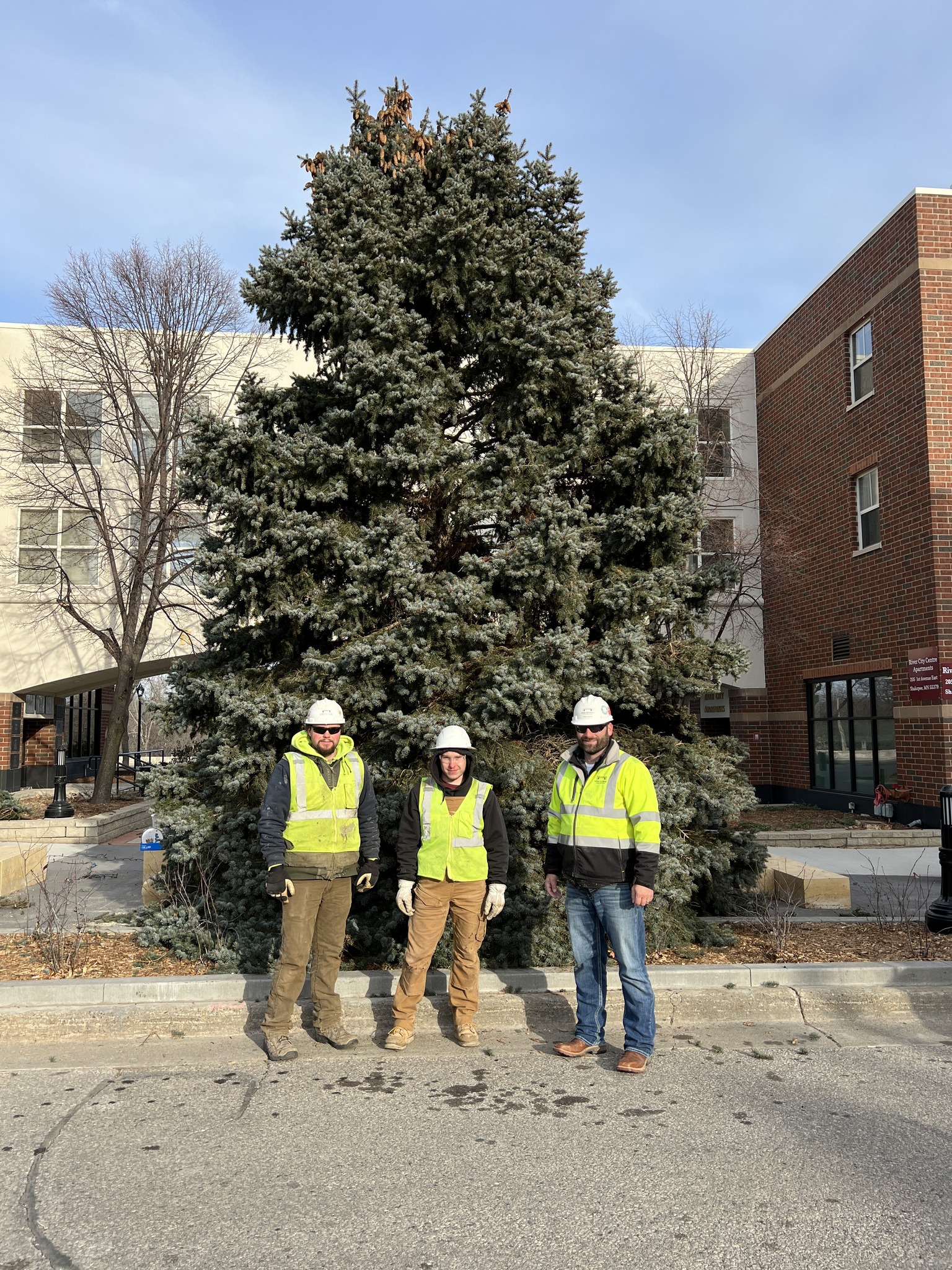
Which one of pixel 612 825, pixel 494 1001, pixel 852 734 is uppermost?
pixel 852 734

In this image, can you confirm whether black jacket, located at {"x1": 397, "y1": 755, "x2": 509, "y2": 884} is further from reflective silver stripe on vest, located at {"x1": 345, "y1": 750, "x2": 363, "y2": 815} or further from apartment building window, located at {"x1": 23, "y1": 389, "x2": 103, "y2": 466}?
apartment building window, located at {"x1": 23, "y1": 389, "x2": 103, "y2": 466}

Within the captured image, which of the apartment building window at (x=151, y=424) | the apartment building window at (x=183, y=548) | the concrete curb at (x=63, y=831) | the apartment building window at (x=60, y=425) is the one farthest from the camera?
the apartment building window at (x=60, y=425)

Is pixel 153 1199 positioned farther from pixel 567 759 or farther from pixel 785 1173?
pixel 567 759

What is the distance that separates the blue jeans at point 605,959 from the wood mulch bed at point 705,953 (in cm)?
121

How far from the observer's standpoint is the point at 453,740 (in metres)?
5.37

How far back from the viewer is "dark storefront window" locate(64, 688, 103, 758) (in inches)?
995

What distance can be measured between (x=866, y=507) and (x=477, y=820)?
1469 cm

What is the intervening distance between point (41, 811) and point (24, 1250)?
54.4ft

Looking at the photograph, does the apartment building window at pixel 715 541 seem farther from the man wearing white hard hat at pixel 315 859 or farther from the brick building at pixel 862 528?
the man wearing white hard hat at pixel 315 859

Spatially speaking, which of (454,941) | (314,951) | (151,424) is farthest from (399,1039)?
(151,424)

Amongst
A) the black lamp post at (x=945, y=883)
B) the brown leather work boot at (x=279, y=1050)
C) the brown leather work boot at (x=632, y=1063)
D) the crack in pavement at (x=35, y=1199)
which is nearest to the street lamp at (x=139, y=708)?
the brown leather work boot at (x=279, y=1050)

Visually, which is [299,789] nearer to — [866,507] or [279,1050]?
[279,1050]

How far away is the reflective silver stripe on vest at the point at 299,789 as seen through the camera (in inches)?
211

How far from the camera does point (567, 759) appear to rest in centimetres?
547
